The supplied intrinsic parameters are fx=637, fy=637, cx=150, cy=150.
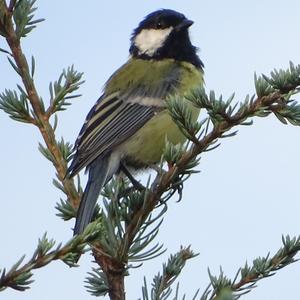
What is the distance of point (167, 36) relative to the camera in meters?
3.96

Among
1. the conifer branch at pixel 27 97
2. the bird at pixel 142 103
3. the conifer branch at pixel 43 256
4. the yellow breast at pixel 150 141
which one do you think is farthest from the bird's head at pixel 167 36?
the conifer branch at pixel 43 256

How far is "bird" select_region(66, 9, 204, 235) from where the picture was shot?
311 centimetres

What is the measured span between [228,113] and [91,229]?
523 mm

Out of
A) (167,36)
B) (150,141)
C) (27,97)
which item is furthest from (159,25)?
(27,97)

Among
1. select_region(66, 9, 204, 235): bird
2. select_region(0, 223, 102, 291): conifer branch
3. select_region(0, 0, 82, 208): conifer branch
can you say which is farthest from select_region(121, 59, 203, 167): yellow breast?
select_region(0, 223, 102, 291): conifer branch

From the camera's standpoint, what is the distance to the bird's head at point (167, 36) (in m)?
3.92

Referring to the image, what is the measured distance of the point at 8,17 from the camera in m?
2.09

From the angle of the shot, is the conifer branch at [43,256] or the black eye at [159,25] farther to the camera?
the black eye at [159,25]

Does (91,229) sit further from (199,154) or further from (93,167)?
(93,167)

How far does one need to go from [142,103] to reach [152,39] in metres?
0.69

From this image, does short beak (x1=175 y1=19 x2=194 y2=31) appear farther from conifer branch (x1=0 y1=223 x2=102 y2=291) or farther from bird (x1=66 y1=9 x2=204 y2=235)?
conifer branch (x1=0 y1=223 x2=102 y2=291)

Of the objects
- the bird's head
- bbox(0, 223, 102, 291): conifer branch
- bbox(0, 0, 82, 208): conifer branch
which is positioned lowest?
bbox(0, 223, 102, 291): conifer branch

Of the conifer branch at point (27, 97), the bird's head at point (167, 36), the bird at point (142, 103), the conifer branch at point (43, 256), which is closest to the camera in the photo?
the conifer branch at point (43, 256)

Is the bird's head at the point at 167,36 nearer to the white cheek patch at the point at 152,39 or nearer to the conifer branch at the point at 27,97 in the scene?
the white cheek patch at the point at 152,39
